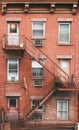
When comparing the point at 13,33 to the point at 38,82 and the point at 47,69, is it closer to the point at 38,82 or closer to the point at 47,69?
the point at 47,69

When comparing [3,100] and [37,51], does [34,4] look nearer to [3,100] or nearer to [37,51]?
[37,51]

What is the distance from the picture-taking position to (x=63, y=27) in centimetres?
4247

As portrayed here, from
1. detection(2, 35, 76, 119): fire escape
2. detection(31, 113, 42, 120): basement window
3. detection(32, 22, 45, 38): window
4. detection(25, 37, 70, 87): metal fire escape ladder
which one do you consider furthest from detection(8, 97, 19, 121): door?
detection(32, 22, 45, 38): window

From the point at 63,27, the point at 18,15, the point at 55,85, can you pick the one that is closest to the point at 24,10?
the point at 18,15

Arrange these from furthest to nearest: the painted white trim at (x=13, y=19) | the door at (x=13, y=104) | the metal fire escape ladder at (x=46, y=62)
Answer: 1. the painted white trim at (x=13, y=19)
2. the door at (x=13, y=104)
3. the metal fire escape ladder at (x=46, y=62)

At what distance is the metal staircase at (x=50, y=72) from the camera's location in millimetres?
41094

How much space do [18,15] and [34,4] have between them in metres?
1.51

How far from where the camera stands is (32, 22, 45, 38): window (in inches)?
1671

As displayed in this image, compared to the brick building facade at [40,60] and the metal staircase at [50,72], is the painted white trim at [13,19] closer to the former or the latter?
the brick building facade at [40,60]

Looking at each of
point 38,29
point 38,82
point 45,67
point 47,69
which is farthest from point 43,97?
point 38,29

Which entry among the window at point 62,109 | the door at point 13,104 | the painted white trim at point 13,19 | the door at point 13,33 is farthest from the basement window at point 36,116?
the painted white trim at point 13,19

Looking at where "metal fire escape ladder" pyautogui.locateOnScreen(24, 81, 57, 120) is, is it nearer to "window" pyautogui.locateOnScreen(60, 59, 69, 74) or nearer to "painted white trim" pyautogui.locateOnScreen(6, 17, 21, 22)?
"window" pyautogui.locateOnScreen(60, 59, 69, 74)

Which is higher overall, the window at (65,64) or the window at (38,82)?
the window at (65,64)

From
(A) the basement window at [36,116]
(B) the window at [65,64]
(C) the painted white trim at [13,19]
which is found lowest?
(A) the basement window at [36,116]
